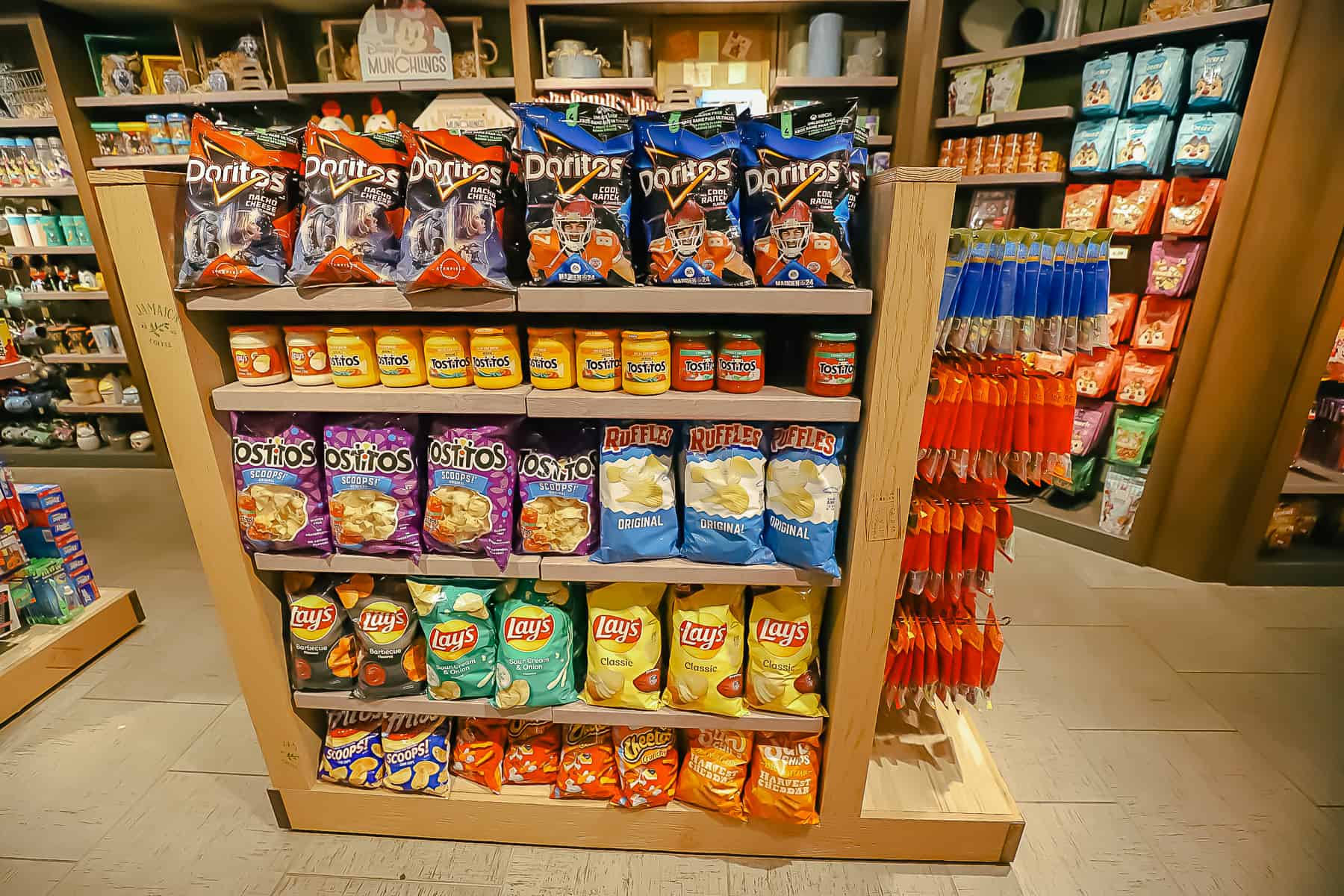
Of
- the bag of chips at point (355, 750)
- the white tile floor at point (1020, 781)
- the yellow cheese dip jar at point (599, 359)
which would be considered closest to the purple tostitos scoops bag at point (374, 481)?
the yellow cheese dip jar at point (599, 359)

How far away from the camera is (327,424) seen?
Result: 4.34ft

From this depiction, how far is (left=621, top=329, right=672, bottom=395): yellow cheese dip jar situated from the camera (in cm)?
118

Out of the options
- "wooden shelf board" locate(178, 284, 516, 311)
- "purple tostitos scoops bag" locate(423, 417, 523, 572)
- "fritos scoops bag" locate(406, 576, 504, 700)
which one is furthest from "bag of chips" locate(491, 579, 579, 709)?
"wooden shelf board" locate(178, 284, 516, 311)

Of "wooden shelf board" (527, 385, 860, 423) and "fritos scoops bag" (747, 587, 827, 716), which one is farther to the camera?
"fritos scoops bag" (747, 587, 827, 716)

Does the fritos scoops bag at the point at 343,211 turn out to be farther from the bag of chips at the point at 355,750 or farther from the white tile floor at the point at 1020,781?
the white tile floor at the point at 1020,781

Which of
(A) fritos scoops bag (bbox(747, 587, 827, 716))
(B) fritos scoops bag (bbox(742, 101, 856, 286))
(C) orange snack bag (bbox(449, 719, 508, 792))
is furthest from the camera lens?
(C) orange snack bag (bbox(449, 719, 508, 792))

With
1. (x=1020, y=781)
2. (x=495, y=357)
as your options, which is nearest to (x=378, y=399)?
(x=495, y=357)

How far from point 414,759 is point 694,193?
146 cm

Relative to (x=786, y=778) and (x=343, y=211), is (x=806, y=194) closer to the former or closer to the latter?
(x=343, y=211)

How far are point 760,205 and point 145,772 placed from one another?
2.26 metres

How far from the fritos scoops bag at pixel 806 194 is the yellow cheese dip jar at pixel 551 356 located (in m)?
0.40

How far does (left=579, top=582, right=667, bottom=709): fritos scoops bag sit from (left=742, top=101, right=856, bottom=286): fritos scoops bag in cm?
74

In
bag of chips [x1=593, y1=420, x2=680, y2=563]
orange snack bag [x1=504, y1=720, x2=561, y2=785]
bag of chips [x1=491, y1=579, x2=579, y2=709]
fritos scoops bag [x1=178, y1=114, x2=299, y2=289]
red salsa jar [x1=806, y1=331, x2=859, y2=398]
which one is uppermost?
fritos scoops bag [x1=178, y1=114, x2=299, y2=289]

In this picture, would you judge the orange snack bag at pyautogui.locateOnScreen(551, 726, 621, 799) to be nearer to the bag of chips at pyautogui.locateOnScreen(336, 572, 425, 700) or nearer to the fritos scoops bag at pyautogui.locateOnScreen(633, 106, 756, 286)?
the bag of chips at pyautogui.locateOnScreen(336, 572, 425, 700)
